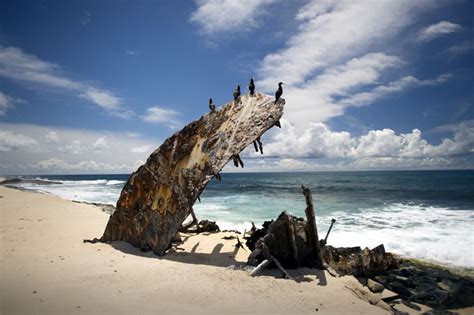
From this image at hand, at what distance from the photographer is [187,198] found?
21.5 feet

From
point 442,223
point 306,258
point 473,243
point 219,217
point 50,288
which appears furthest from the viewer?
point 219,217

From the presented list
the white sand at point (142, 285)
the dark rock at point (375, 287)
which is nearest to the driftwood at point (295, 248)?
the white sand at point (142, 285)

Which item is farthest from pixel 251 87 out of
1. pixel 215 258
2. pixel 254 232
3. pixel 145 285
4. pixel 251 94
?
pixel 145 285

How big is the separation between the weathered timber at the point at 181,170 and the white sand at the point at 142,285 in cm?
51

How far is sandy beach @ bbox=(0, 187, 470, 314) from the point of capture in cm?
384

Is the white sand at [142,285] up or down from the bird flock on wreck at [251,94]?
down

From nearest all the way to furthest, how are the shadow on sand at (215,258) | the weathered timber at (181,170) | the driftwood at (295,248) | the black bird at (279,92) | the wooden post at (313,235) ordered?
the shadow on sand at (215,258) < the driftwood at (295,248) < the wooden post at (313,235) < the weathered timber at (181,170) < the black bird at (279,92)

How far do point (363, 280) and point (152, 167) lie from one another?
19.4ft

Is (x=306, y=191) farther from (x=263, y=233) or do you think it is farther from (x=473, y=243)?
(x=473, y=243)

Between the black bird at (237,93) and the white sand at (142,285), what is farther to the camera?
the black bird at (237,93)

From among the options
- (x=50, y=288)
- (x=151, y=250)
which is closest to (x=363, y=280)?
(x=151, y=250)

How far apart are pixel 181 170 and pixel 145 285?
2929mm

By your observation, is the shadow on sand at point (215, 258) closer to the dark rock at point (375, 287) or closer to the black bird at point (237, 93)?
the dark rock at point (375, 287)

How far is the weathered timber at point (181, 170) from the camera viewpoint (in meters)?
6.57
